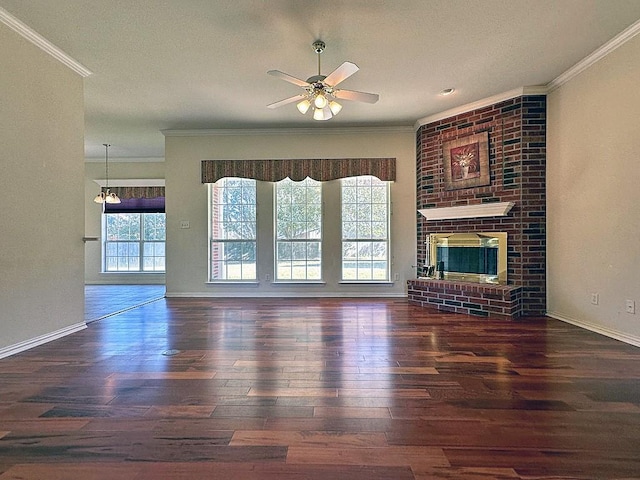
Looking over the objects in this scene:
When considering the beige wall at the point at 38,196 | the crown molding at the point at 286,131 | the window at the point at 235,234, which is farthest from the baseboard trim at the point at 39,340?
the crown molding at the point at 286,131

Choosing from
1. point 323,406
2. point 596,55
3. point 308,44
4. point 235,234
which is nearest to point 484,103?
point 596,55

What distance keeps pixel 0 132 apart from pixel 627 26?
5.53m

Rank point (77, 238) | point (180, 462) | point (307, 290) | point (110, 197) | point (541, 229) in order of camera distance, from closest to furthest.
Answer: point (180, 462) < point (77, 238) < point (541, 229) < point (307, 290) < point (110, 197)

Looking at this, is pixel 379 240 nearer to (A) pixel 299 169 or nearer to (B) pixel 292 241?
(B) pixel 292 241

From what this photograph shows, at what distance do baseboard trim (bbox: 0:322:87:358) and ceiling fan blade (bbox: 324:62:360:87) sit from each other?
357cm

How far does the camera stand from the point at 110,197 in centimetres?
724

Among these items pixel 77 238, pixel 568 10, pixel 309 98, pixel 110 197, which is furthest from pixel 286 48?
pixel 110 197

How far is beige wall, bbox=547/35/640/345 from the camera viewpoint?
3250 mm

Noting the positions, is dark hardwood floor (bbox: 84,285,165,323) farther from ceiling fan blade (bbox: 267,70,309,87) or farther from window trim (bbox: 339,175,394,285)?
ceiling fan blade (bbox: 267,70,309,87)

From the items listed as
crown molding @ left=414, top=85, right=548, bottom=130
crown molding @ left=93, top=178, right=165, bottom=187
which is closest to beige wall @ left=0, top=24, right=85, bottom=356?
crown molding @ left=93, top=178, right=165, bottom=187

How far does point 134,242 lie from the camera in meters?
8.22

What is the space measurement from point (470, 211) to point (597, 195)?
151cm

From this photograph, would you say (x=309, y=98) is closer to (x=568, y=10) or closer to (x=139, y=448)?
(x=568, y=10)

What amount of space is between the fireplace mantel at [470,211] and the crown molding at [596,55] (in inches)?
59.7
